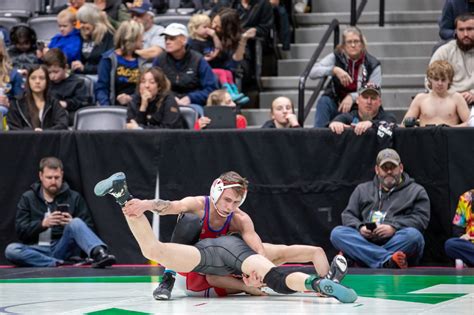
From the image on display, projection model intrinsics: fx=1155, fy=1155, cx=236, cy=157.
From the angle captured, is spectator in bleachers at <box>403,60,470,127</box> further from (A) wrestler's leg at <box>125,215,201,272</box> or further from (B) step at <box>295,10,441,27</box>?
(A) wrestler's leg at <box>125,215,201,272</box>

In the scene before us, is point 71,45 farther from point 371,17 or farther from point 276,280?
point 276,280

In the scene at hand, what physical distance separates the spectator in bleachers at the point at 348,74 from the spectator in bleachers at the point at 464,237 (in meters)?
2.14

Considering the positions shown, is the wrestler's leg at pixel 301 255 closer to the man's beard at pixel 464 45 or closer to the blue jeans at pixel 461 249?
the blue jeans at pixel 461 249

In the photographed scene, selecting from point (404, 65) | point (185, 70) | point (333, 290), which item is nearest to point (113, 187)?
point (333, 290)

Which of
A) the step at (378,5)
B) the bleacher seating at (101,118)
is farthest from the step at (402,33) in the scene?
the bleacher seating at (101,118)

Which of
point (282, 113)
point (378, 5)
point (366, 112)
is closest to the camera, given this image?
point (366, 112)

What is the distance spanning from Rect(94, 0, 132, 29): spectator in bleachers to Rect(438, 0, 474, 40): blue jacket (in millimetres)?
4361

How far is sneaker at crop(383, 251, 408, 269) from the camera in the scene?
1092 centimetres

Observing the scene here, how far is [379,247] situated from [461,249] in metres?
0.78

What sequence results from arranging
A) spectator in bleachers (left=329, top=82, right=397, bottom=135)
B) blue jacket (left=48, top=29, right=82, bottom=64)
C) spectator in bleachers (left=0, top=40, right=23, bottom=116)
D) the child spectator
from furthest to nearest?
blue jacket (left=48, top=29, right=82, bottom=64), the child spectator, spectator in bleachers (left=0, top=40, right=23, bottom=116), spectator in bleachers (left=329, top=82, right=397, bottom=135)

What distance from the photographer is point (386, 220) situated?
36.8ft

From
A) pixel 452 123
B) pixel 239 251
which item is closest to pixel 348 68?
pixel 452 123

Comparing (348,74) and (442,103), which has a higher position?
(348,74)

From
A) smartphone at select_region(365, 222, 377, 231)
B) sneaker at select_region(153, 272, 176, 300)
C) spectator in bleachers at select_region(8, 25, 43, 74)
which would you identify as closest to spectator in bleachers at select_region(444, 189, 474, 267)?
smartphone at select_region(365, 222, 377, 231)
